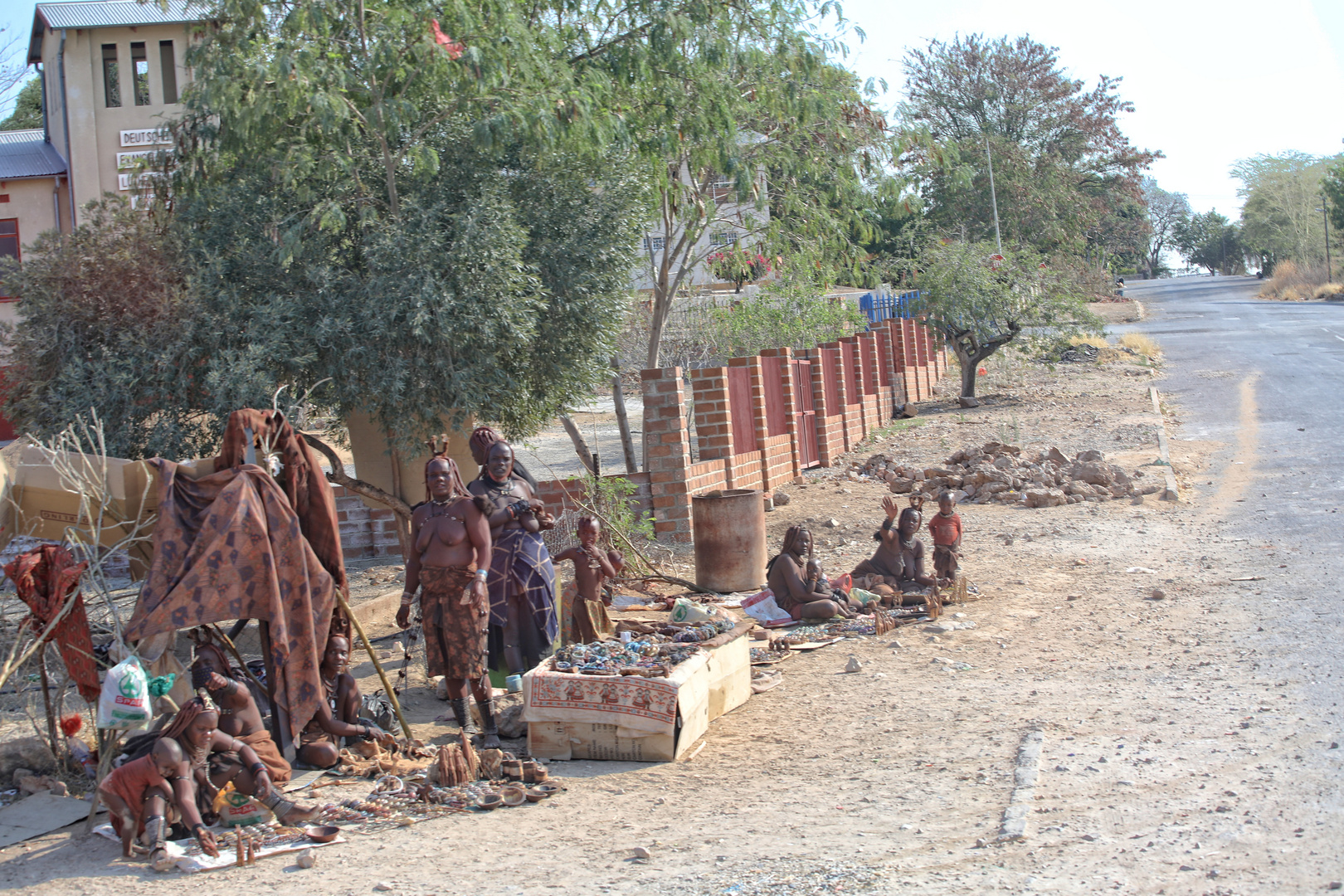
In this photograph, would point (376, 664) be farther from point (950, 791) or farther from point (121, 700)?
point (950, 791)

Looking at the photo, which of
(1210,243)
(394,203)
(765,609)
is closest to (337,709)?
(765,609)

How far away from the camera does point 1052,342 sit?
882 inches

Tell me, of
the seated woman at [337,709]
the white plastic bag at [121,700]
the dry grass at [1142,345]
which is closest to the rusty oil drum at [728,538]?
the seated woman at [337,709]

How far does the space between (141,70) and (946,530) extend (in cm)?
2302

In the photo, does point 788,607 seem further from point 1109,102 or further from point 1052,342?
point 1109,102

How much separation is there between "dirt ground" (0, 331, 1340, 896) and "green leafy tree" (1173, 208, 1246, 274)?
113 metres

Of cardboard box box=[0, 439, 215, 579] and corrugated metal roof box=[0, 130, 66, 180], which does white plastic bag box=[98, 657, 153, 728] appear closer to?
cardboard box box=[0, 439, 215, 579]

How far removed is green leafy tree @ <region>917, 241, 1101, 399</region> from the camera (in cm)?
2155

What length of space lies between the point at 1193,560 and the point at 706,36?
→ 613cm

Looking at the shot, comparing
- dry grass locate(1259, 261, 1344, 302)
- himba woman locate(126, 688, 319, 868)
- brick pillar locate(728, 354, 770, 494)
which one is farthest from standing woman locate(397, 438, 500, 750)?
dry grass locate(1259, 261, 1344, 302)

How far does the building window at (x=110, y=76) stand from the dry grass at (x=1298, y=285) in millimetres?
48705

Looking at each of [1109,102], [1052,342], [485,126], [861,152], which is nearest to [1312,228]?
[1109,102]

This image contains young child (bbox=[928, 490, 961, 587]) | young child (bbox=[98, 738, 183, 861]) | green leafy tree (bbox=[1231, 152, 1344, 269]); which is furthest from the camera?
green leafy tree (bbox=[1231, 152, 1344, 269])

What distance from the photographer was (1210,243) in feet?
387
